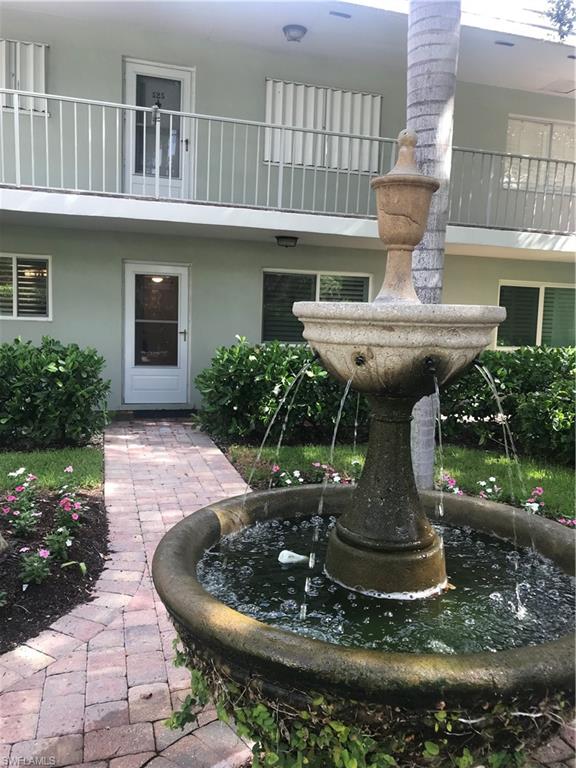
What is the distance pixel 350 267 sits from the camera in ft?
36.6

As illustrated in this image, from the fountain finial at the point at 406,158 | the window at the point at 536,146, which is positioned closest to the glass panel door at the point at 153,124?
the window at the point at 536,146

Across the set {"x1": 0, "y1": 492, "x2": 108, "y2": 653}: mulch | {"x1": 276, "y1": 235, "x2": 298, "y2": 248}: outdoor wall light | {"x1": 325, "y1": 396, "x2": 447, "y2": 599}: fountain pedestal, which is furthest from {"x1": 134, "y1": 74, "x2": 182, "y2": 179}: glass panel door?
{"x1": 325, "y1": 396, "x2": 447, "y2": 599}: fountain pedestal

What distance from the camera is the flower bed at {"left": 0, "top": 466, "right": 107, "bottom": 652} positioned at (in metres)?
3.59

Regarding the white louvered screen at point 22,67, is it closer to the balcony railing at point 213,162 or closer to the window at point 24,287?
the balcony railing at point 213,162

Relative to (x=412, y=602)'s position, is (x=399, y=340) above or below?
above

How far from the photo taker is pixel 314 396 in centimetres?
843

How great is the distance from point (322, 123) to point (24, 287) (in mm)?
5792

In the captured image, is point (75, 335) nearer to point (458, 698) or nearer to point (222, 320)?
point (222, 320)

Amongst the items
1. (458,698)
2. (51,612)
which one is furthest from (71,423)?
(458,698)

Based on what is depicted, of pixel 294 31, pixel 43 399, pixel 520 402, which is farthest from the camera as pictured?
pixel 294 31

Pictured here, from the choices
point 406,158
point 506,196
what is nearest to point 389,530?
point 406,158

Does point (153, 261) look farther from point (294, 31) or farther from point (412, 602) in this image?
point (412, 602)

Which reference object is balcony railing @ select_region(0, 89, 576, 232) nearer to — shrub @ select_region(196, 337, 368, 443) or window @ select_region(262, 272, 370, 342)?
window @ select_region(262, 272, 370, 342)

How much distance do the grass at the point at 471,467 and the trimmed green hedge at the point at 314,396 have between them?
1.34ft
